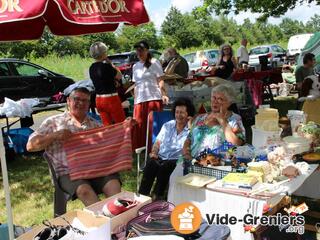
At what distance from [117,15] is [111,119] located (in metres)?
2.99

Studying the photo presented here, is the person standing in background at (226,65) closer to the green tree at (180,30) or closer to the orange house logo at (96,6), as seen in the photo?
the orange house logo at (96,6)

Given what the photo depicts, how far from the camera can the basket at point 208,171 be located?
9.50 ft

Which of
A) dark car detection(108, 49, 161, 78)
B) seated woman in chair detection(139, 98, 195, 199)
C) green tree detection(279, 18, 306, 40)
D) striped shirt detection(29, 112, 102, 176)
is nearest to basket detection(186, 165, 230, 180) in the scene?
seated woman in chair detection(139, 98, 195, 199)

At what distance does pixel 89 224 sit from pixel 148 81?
135 inches

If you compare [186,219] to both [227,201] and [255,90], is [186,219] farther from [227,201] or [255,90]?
[255,90]

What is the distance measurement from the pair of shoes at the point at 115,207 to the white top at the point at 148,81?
10.6 ft

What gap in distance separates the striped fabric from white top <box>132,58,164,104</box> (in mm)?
2130

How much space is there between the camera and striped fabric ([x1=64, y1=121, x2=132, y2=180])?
10.8 ft

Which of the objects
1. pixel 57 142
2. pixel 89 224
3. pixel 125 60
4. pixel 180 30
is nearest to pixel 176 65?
pixel 57 142

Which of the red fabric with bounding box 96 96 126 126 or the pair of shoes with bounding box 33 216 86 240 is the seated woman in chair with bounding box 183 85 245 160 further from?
the red fabric with bounding box 96 96 126 126

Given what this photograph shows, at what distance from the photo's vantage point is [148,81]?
560 centimetres

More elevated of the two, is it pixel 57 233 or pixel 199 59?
pixel 199 59

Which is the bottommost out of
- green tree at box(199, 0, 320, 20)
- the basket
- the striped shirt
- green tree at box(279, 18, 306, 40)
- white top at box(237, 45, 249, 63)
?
the basket

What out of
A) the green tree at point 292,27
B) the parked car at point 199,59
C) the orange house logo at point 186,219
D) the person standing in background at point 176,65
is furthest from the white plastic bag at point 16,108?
the green tree at point 292,27
